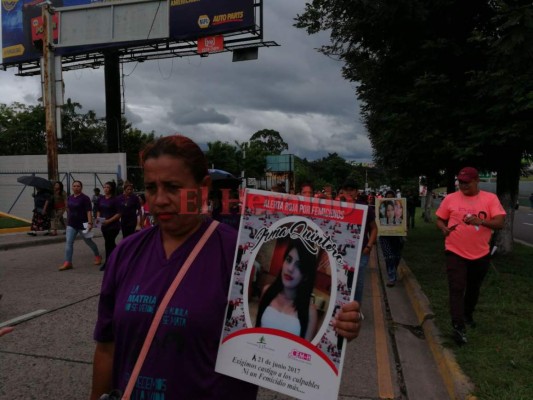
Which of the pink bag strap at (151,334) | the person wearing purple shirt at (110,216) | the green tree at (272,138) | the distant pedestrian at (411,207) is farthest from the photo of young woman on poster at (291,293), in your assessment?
the green tree at (272,138)

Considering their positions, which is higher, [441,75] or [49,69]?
[49,69]

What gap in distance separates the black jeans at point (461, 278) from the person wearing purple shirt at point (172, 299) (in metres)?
3.69

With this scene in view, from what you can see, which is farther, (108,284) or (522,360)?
(522,360)

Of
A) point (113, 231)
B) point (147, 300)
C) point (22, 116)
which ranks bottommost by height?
point (113, 231)

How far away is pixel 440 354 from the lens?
434 cm

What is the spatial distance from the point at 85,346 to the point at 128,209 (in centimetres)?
479

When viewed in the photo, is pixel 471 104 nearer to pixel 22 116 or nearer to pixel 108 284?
pixel 108 284

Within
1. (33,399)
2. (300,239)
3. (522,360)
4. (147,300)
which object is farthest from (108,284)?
(522,360)

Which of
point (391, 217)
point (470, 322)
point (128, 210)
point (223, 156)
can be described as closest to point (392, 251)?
point (391, 217)

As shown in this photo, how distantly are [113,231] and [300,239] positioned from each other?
8036mm

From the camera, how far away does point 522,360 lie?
4.06 m

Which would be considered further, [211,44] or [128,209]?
[211,44]

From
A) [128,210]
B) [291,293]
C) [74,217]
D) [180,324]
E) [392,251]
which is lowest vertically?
[392,251]

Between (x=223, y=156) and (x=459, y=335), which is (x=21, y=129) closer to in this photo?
(x=223, y=156)
